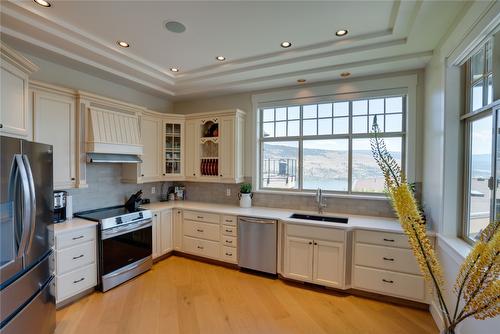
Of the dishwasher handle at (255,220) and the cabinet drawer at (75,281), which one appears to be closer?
the cabinet drawer at (75,281)

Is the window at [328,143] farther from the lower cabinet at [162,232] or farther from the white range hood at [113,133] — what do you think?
the white range hood at [113,133]

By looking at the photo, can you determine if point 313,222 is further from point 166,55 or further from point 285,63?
point 166,55

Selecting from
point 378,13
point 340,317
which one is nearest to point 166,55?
point 378,13

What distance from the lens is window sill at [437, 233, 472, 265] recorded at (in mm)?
1920

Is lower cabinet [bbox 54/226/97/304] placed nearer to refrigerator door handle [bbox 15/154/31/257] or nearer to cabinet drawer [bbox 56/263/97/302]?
cabinet drawer [bbox 56/263/97/302]

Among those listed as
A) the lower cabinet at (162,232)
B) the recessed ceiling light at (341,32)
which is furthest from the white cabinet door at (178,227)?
the recessed ceiling light at (341,32)

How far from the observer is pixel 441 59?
2.42 meters

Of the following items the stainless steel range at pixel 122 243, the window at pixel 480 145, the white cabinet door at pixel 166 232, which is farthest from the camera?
the white cabinet door at pixel 166 232

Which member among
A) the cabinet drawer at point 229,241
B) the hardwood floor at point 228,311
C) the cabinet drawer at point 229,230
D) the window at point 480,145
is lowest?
the hardwood floor at point 228,311

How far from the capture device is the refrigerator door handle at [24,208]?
1.69 m

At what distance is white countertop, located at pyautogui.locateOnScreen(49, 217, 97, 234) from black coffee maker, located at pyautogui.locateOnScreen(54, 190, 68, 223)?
0.29ft

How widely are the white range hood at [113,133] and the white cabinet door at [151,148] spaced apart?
0.17m

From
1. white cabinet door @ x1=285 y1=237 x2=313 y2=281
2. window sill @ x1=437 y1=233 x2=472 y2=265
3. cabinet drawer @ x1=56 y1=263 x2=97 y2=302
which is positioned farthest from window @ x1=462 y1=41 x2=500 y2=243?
cabinet drawer @ x1=56 y1=263 x2=97 y2=302

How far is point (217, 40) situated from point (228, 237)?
265cm
